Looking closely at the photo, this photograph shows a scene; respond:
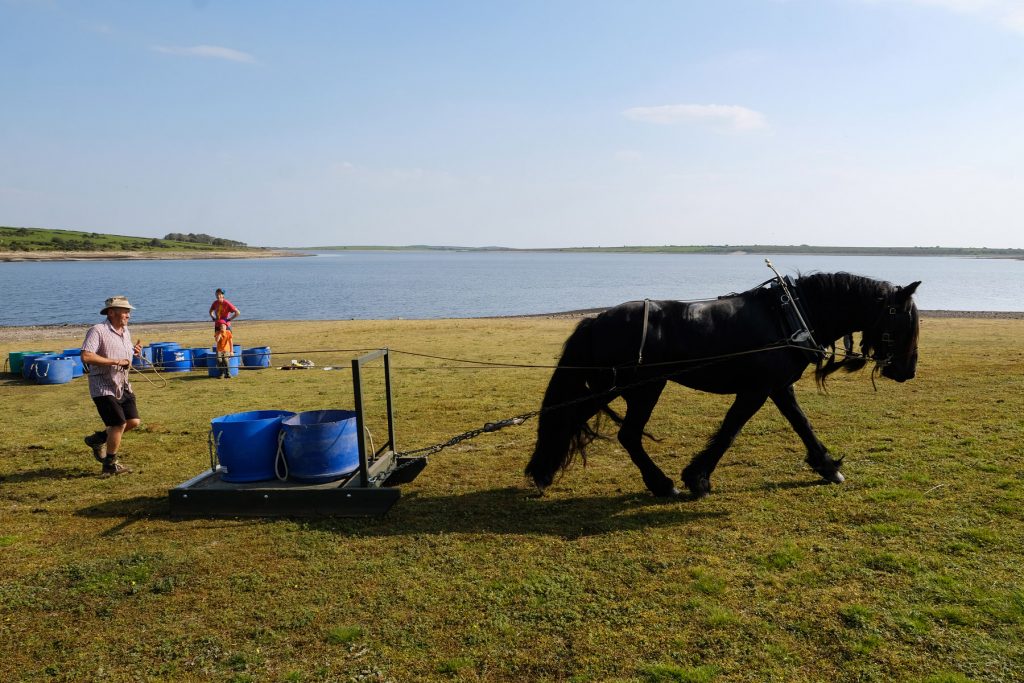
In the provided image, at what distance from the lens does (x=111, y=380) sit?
281 inches

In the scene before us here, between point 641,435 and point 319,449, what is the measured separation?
2.99 metres

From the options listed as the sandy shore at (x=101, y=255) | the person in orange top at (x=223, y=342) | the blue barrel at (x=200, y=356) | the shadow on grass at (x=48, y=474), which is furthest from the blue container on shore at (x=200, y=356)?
the sandy shore at (x=101, y=255)

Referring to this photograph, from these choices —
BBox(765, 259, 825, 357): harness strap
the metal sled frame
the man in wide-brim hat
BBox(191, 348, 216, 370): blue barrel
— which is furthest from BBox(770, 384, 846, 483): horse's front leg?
BBox(191, 348, 216, 370): blue barrel

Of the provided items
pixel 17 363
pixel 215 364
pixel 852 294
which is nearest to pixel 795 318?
pixel 852 294

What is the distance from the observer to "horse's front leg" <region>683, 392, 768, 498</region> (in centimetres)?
620

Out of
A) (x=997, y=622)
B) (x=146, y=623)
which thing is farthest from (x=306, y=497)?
(x=997, y=622)

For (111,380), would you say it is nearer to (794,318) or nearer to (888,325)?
(794,318)

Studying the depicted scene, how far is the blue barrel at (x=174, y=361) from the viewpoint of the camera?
1461cm

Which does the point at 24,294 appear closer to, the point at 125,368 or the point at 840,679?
the point at 125,368

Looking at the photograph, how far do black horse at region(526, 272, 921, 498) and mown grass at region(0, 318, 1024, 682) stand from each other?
1.26 feet

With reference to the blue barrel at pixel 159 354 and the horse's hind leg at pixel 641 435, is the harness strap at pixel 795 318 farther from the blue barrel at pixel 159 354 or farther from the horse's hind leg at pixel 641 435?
the blue barrel at pixel 159 354

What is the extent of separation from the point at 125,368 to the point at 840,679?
7.34 meters

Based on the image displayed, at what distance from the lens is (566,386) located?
20.8ft

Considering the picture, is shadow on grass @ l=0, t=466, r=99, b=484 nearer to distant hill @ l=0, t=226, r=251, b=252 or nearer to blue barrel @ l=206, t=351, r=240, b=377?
blue barrel @ l=206, t=351, r=240, b=377
